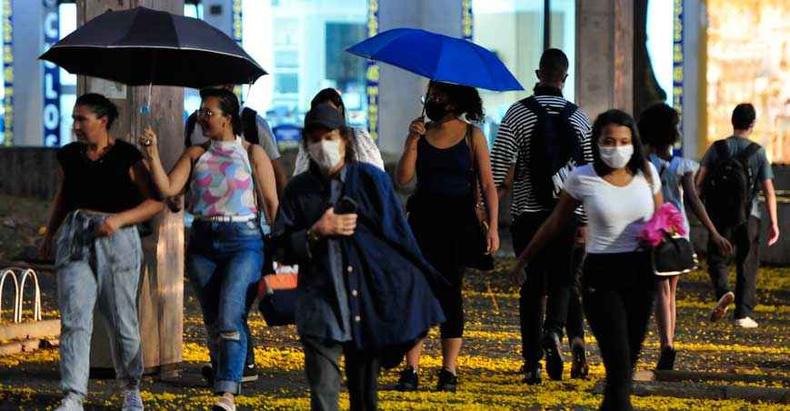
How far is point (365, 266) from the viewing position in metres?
8.20

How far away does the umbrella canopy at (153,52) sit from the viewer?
34.2 ft

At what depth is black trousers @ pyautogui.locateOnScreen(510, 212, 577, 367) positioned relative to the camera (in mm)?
11617

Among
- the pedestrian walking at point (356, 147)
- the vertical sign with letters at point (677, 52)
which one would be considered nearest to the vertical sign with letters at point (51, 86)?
the vertical sign with letters at point (677, 52)

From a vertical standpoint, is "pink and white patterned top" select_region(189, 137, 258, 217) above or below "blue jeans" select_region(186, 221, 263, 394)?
above

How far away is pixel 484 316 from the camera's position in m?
17.1

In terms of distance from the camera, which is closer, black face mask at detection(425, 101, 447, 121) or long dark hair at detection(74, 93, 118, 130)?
long dark hair at detection(74, 93, 118, 130)

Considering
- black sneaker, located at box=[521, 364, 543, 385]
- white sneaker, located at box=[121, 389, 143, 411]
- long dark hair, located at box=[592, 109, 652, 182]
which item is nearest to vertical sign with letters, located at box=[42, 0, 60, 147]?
black sneaker, located at box=[521, 364, 543, 385]

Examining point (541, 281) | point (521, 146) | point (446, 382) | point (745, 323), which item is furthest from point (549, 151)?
point (745, 323)

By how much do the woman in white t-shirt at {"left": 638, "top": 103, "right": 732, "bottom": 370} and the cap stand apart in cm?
383

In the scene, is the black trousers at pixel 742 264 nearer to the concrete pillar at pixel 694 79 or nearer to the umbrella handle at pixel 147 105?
the umbrella handle at pixel 147 105

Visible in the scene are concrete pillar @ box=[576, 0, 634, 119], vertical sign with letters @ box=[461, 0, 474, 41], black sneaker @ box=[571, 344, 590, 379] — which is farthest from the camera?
vertical sign with letters @ box=[461, 0, 474, 41]

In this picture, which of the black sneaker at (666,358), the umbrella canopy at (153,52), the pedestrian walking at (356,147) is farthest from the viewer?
the black sneaker at (666,358)

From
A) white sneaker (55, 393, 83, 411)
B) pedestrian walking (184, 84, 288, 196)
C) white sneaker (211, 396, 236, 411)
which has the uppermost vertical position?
pedestrian walking (184, 84, 288, 196)

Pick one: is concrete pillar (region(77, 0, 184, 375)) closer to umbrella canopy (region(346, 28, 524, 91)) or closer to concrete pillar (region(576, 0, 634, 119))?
umbrella canopy (region(346, 28, 524, 91))
